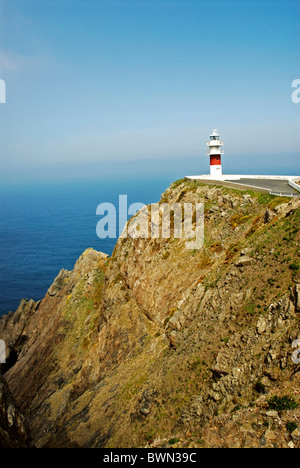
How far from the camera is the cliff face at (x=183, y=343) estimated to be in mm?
17172

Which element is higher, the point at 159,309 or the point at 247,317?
the point at 247,317

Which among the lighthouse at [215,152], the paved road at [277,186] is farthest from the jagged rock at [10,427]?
the lighthouse at [215,152]

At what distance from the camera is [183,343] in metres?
25.5

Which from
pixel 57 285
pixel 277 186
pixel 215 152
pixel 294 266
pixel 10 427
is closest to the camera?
pixel 294 266

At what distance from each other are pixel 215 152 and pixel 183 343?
31.1 m

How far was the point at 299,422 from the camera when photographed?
13859mm

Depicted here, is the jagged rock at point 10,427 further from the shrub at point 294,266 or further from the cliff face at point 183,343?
the shrub at point 294,266

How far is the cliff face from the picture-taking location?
17172mm

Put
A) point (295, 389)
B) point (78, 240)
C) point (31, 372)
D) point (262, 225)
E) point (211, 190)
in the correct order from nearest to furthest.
Result: point (295, 389)
point (262, 225)
point (211, 190)
point (31, 372)
point (78, 240)

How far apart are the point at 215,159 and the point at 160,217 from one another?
46.7ft

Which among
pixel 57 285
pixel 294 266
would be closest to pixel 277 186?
pixel 294 266

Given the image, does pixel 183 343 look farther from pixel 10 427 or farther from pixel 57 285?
pixel 57 285

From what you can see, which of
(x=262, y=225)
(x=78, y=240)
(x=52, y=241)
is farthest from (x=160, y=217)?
(x=52, y=241)

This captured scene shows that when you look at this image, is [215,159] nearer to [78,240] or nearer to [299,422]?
[299,422]
